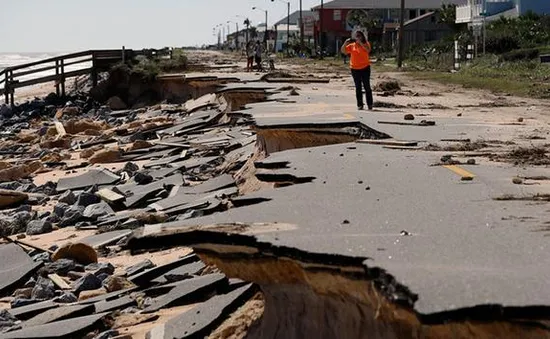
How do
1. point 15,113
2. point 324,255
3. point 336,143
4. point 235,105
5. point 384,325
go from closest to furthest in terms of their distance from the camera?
point 384,325, point 324,255, point 336,143, point 235,105, point 15,113

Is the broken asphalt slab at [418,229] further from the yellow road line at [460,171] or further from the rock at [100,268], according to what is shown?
the rock at [100,268]

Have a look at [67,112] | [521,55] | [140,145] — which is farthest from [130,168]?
[521,55]

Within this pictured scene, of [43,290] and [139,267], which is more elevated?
[139,267]

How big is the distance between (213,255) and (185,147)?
14.3 m

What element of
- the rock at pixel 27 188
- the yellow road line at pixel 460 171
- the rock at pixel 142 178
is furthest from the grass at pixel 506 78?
the yellow road line at pixel 460 171

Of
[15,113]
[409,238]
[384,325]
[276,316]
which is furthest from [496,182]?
[15,113]

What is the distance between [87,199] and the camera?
1500 cm

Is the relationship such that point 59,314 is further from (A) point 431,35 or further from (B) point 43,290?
(A) point 431,35

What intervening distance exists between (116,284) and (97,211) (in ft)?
15.8

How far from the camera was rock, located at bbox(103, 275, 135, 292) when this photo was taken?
937 centimetres

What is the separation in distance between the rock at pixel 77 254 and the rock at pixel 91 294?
4.37 feet

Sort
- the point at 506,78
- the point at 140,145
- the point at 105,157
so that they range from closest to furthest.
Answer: the point at 105,157, the point at 140,145, the point at 506,78

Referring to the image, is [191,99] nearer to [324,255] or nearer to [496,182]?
[496,182]

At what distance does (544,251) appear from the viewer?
5.52 meters
